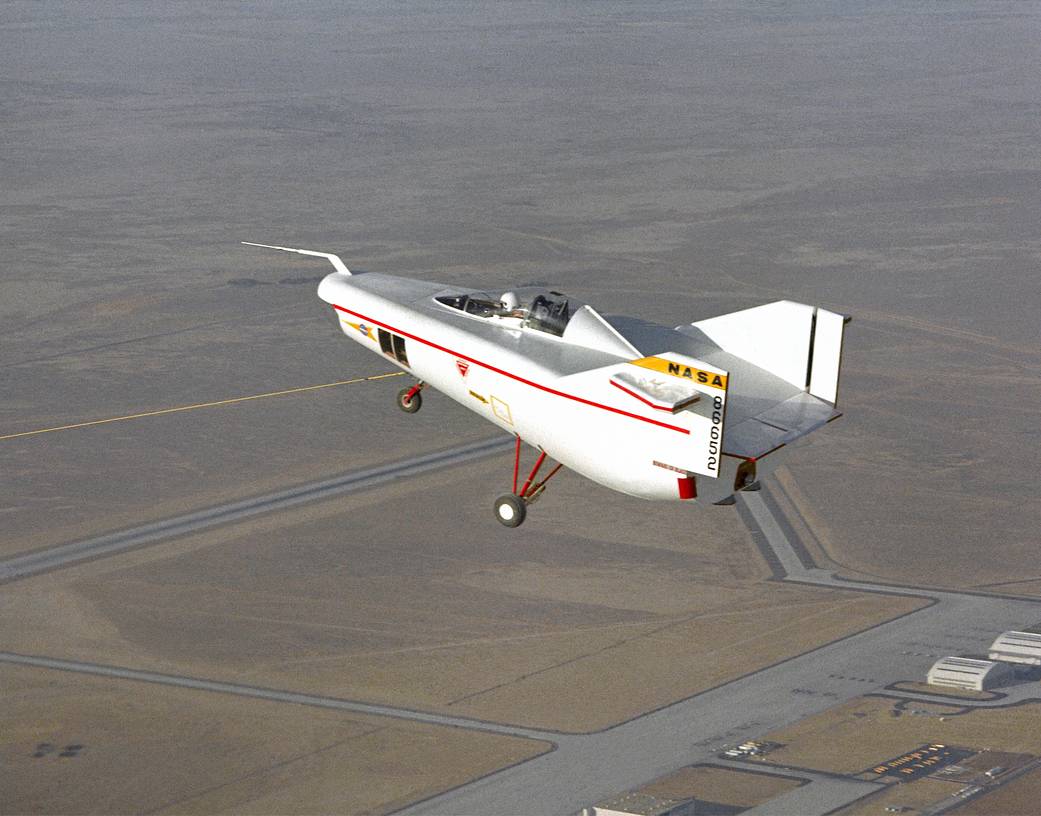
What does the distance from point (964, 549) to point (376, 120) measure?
239 ft

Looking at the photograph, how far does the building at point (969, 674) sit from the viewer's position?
112ft

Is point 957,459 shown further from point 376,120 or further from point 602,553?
point 376,120

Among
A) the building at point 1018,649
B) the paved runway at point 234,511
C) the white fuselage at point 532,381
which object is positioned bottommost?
the building at point 1018,649

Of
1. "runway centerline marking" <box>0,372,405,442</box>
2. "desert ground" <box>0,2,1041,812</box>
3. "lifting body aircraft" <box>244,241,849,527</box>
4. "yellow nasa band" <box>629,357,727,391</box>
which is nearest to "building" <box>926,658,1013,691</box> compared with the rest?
"desert ground" <box>0,2,1041,812</box>

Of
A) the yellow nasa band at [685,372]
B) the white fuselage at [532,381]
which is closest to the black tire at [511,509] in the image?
the white fuselage at [532,381]

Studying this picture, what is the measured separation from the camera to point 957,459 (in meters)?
47.9

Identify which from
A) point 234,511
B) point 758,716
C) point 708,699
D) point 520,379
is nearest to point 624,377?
point 520,379

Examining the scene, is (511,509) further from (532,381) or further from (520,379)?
(532,381)

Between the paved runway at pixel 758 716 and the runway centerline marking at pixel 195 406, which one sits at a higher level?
the runway centerline marking at pixel 195 406

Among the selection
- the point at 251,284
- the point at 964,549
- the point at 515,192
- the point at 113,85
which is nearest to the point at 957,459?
the point at 964,549

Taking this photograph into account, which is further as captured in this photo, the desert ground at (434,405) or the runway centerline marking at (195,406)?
the runway centerline marking at (195,406)

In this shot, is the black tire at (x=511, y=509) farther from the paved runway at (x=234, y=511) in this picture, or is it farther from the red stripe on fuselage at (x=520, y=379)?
the paved runway at (x=234, y=511)

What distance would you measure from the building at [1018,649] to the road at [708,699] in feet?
1.63

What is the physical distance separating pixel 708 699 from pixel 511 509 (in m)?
5.78
